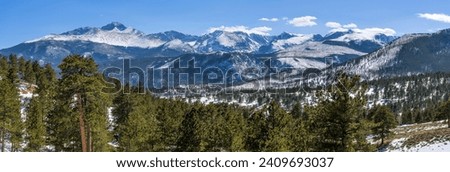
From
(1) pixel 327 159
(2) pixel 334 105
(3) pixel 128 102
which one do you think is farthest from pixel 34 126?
(1) pixel 327 159

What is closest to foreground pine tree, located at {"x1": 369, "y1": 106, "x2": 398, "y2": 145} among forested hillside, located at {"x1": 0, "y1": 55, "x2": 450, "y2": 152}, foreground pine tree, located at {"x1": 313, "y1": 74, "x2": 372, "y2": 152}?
forested hillside, located at {"x1": 0, "y1": 55, "x2": 450, "y2": 152}

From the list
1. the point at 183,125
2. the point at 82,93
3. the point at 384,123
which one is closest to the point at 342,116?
the point at 82,93

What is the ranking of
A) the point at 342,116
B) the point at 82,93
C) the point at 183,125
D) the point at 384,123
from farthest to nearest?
the point at 384,123 < the point at 183,125 < the point at 82,93 < the point at 342,116

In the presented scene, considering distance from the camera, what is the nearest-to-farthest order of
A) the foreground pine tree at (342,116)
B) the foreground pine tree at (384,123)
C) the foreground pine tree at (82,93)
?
the foreground pine tree at (342,116) < the foreground pine tree at (82,93) < the foreground pine tree at (384,123)

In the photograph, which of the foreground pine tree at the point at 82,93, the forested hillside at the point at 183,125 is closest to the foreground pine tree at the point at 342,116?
the forested hillside at the point at 183,125

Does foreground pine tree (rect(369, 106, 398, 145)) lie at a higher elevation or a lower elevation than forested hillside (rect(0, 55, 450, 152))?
lower

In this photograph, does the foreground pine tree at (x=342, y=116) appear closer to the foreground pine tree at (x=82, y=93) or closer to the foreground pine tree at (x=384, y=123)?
the foreground pine tree at (x=82, y=93)

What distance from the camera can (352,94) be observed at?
3127 cm

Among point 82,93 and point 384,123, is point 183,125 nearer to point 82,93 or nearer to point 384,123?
point 82,93

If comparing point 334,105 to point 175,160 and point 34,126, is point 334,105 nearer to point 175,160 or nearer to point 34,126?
point 175,160

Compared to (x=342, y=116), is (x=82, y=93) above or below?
above

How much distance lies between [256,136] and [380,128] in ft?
163

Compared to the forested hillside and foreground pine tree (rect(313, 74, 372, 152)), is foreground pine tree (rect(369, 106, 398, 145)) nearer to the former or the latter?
the forested hillside

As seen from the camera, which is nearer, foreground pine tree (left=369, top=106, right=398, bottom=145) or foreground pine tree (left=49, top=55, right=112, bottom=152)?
foreground pine tree (left=49, top=55, right=112, bottom=152)
